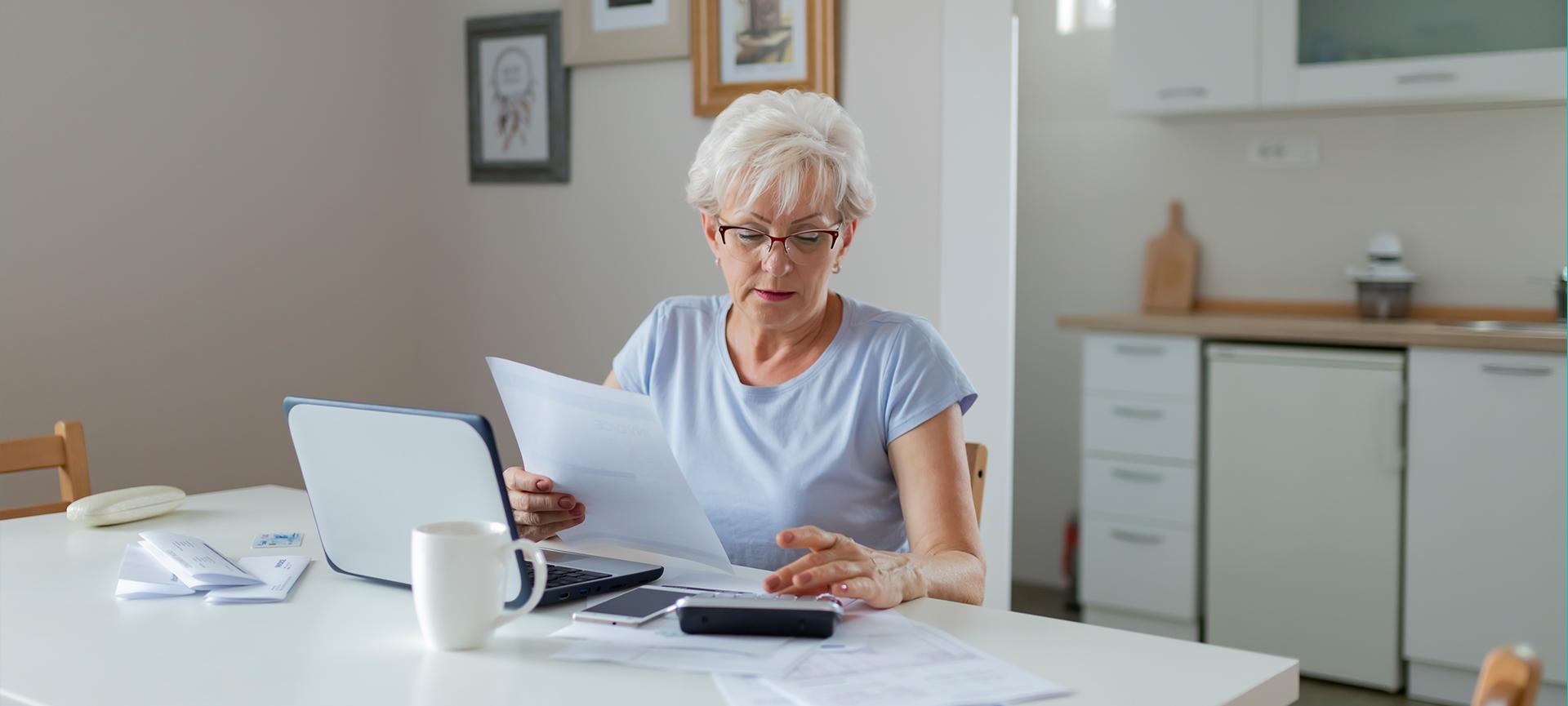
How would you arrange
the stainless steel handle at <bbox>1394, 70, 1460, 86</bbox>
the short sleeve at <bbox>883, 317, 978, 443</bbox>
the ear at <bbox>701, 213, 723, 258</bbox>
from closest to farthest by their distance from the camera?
the short sleeve at <bbox>883, 317, 978, 443</bbox> < the ear at <bbox>701, 213, 723, 258</bbox> < the stainless steel handle at <bbox>1394, 70, 1460, 86</bbox>

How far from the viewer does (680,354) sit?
1.81 m

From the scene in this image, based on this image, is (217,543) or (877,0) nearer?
(217,543)

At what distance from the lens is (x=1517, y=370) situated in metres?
2.93

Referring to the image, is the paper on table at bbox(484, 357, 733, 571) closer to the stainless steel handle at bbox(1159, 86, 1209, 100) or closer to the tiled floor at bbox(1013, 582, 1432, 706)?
the tiled floor at bbox(1013, 582, 1432, 706)

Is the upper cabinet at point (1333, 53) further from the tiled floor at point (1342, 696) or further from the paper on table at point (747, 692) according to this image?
the paper on table at point (747, 692)

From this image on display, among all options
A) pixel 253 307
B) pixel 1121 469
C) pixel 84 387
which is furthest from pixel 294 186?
pixel 1121 469

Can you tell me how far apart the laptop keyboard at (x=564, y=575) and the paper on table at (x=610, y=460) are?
0.07m

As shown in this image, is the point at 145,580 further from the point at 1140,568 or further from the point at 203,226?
the point at 1140,568

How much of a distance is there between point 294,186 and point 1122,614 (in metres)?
2.40

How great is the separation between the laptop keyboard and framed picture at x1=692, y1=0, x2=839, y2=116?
5.56 feet

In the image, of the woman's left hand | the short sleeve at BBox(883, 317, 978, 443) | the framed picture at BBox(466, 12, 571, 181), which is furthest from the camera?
the framed picture at BBox(466, 12, 571, 181)

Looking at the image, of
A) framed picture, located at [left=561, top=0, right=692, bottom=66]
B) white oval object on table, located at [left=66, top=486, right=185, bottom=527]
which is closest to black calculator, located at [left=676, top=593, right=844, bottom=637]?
white oval object on table, located at [left=66, top=486, right=185, bottom=527]

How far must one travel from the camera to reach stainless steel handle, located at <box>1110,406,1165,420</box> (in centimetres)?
342

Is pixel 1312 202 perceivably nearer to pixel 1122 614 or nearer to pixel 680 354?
pixel 1122 614
